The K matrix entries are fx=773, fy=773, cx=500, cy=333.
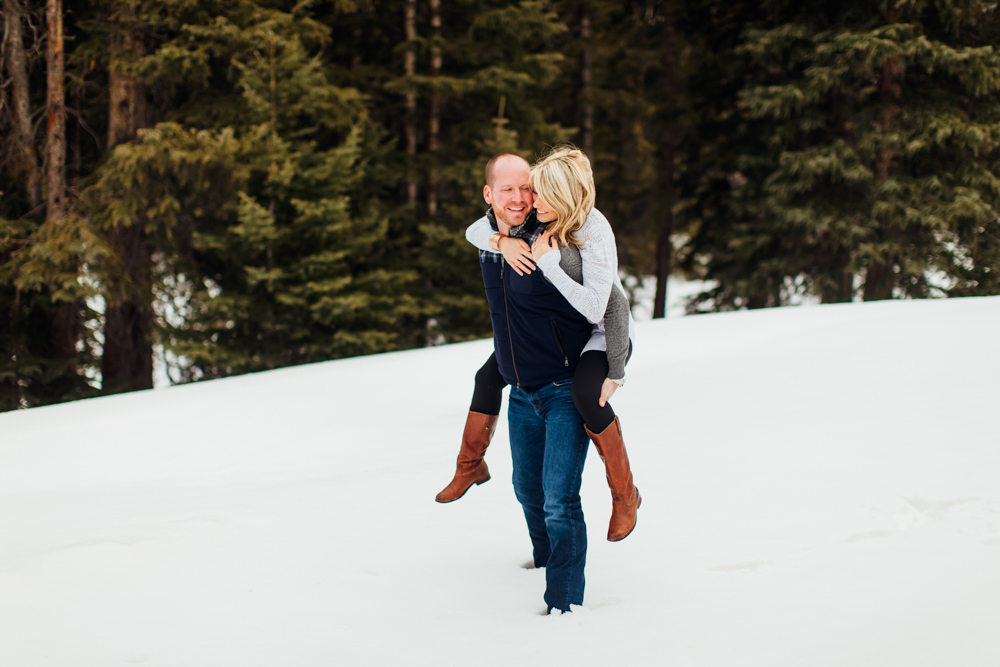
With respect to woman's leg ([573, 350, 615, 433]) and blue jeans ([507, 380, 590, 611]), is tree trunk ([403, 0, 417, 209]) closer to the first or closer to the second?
blue jeans ([507, 380, 590, 611])

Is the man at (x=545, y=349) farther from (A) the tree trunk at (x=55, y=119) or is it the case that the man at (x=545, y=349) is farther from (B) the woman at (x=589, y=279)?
(A) the tree trunk at (x=55, y=119)

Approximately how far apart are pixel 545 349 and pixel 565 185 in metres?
0.66

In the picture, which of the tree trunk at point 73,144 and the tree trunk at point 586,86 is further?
the tree trunk at point 586,86

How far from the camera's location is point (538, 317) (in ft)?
10.1

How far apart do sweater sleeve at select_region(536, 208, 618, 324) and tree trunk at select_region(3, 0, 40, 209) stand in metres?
10.9

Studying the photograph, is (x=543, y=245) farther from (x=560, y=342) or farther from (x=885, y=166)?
(x=885, y=166)

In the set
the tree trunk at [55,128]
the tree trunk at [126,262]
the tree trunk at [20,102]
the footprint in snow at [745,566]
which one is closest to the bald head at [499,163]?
the footprint in snow at [745,566]

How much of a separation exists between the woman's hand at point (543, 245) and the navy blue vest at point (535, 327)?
0.09 m

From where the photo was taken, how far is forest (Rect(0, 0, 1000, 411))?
11117mm

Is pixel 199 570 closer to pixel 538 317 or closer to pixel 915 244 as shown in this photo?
pixel 538 317

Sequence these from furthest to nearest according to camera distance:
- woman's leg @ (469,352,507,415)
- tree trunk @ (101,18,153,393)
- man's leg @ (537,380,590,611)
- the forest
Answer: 1. tree trunk @ (101,18,153,393)
2. the forest
3. woman's leg @ (469,352,507,415)
4. man's leg @ (537,380,590,611)

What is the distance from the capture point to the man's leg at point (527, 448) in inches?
130

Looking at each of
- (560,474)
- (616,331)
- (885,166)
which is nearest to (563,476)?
(560,474)

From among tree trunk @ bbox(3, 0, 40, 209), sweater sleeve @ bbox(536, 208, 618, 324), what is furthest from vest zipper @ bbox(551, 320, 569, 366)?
tree trunk @ bbox(3, 0, 40, 209)
